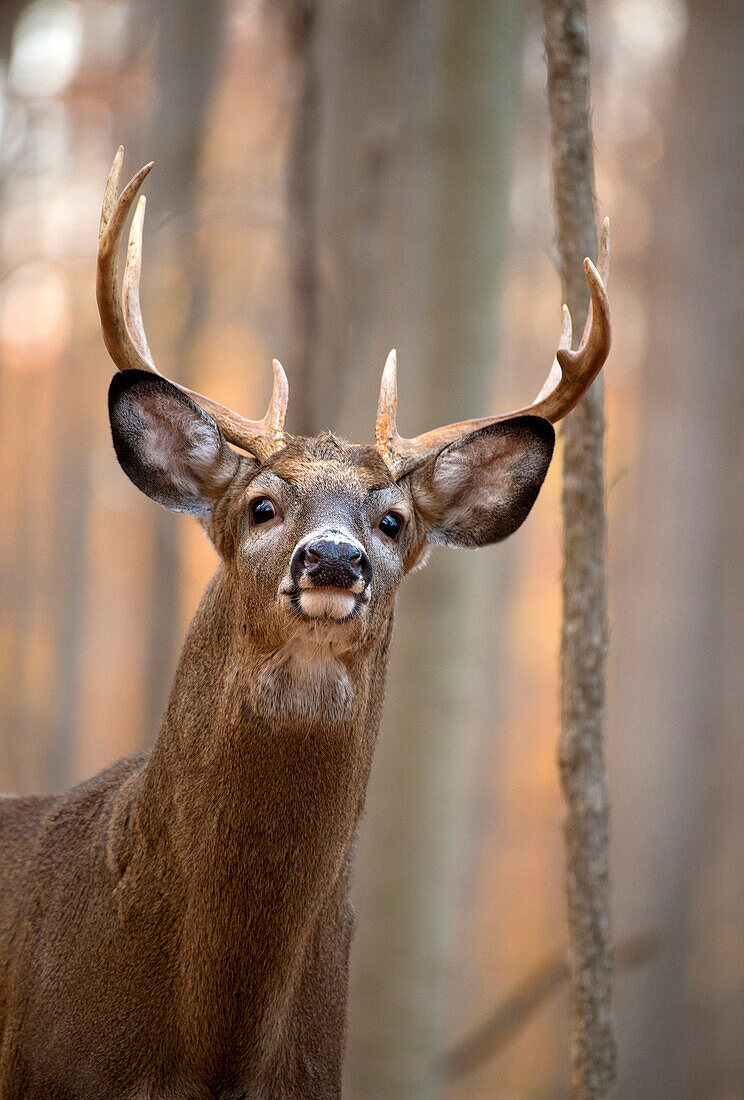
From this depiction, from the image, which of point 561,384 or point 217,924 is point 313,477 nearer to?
point 561,384

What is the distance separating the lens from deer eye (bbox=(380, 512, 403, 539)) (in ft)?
10.8

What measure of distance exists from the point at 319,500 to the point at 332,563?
1.27 ft

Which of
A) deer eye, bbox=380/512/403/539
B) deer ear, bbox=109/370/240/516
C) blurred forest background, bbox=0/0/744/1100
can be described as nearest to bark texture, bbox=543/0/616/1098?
deer eye, bbox=380/512/403/539

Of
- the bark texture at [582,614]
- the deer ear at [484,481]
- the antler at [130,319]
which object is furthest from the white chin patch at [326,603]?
the bark texture at [582,614]

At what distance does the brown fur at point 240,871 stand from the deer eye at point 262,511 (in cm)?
3

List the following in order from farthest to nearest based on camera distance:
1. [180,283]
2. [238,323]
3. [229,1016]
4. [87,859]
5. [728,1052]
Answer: [238,323]
[180,283]
[728,1052]
[87,859]
[229,1016]

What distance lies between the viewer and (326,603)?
2.81 metres

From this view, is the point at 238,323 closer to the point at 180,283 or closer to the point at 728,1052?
the point at 180,283

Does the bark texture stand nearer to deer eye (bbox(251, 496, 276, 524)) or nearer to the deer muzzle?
deer eye (bbox(251, 496, 276, 524))

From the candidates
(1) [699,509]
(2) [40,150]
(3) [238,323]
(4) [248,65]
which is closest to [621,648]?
(1) [699,509]

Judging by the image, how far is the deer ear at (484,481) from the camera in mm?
3572

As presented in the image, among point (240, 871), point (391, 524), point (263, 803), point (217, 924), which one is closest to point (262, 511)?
point (391, 524)

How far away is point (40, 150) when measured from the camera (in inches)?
570

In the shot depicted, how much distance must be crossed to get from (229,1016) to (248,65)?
1173 cm
